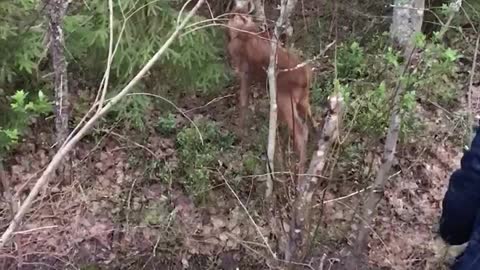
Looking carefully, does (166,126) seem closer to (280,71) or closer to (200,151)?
(200,151)

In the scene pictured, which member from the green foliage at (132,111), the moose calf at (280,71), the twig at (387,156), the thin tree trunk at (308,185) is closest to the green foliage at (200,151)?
the green foliage at (132,111)

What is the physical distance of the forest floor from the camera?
532 centimetres

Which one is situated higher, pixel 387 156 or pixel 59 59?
pixel 59 59

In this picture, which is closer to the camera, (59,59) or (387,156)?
(387,156)

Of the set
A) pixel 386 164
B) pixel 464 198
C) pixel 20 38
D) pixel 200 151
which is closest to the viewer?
pixel 464 198

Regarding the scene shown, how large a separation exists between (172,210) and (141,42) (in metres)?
1.56

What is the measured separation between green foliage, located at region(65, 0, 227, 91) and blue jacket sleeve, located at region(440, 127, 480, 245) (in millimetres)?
3031

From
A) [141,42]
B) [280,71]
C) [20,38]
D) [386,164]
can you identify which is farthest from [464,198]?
[20,38]

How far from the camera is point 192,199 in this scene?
19.0ft

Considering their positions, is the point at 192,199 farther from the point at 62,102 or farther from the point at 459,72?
the point at 459,72

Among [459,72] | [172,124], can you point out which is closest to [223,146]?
[172,124]

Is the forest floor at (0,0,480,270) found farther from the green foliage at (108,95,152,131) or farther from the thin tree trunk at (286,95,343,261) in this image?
the thin tree trunk at (286,95,343,261)

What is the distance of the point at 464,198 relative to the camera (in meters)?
3.46

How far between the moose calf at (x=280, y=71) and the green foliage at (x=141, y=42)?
45 centimetres
